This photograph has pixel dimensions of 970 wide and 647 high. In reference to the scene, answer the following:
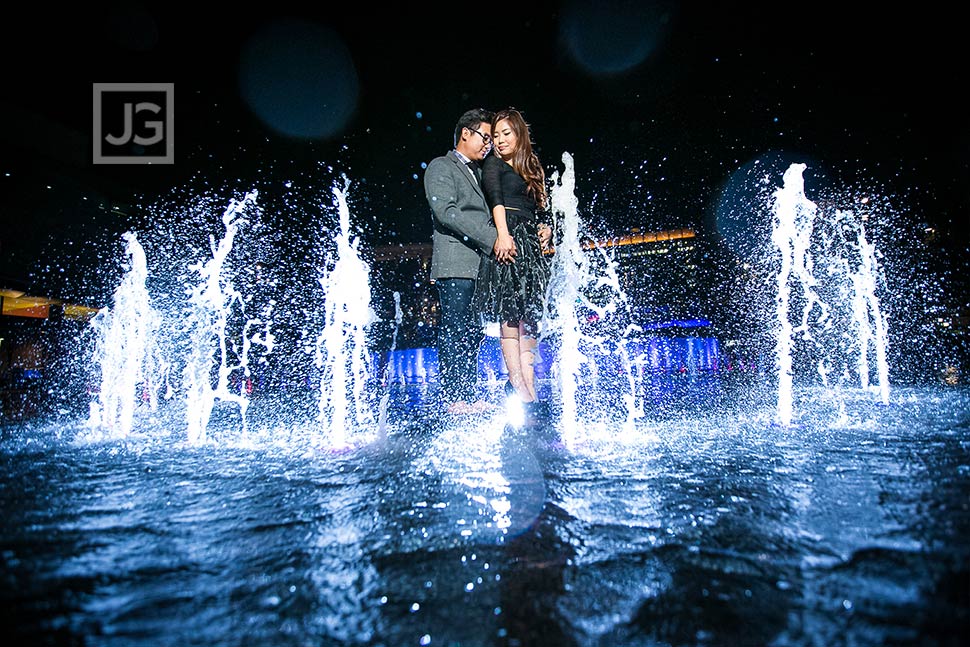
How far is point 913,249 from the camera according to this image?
10977 millimetres

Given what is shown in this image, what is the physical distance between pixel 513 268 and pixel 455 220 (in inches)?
18.5

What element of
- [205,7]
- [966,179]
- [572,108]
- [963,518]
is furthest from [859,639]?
[966,179]

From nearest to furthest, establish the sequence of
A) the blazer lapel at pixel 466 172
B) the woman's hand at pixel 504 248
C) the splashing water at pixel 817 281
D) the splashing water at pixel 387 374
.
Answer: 1. the splashing water at pixel 387 374
2. the woman's hand at pixel 504 248
3. the blazer lapel at pixel 466 172
4. the splashing water at pixel 817 281

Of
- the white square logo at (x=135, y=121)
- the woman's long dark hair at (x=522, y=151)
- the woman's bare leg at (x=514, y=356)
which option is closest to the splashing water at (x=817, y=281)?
the woman's bare leg at (x=514, y=356)

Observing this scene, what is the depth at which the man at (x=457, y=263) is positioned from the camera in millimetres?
3010

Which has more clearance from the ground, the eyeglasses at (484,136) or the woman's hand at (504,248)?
the eyeglasses at (484,136)

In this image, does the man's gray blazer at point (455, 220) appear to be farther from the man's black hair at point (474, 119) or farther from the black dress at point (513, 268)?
the man's black hair at point (474, 119)

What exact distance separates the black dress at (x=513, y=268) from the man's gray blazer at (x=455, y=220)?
0.39 feet

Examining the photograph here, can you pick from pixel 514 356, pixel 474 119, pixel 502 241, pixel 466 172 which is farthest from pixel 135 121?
pixel 514 356

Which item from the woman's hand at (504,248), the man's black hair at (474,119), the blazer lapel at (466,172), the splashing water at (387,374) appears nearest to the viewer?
the splashing water at (387,374)

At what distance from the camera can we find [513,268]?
303 centimetres

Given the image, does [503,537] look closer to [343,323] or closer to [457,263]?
[457,263]

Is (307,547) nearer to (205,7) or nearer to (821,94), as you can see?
(205,7)

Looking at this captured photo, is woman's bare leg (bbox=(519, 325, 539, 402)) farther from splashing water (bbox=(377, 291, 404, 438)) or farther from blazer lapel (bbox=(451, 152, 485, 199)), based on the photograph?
blazer lapel (bbox=(451, 152, 485, 199))
